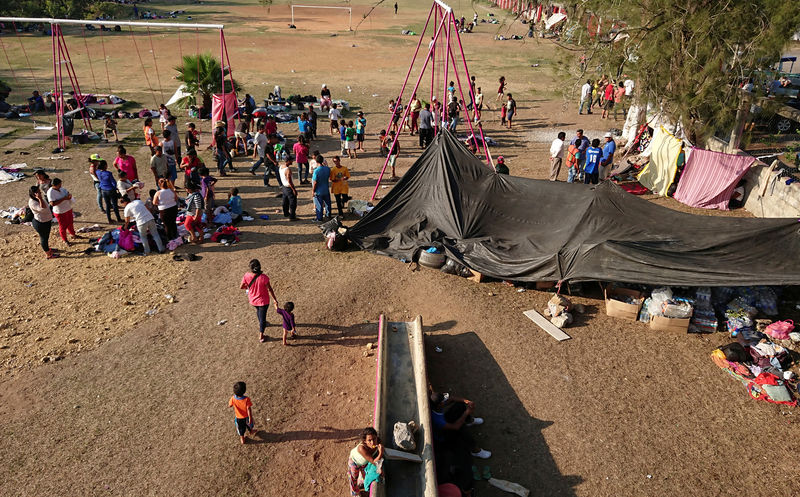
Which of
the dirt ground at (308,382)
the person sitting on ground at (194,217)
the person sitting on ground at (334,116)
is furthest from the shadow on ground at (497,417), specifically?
the person sitting on ground at (334,116)

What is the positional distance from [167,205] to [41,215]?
253cm

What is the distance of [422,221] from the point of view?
11.9 m

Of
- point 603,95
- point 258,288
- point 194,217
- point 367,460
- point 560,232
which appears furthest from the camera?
point 603,95

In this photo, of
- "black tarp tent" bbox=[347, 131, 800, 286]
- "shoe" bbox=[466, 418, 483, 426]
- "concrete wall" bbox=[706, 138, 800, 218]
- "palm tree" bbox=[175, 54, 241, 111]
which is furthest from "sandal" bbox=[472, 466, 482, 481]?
"palm tree" bbox=[175, 54, 241, 111]

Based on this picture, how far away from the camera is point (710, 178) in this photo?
555 inches

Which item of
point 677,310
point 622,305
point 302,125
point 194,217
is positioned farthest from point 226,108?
point 677,310

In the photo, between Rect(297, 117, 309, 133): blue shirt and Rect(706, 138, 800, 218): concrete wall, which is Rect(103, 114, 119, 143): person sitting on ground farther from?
Rect(706, 138, 800, 218): concrete wall

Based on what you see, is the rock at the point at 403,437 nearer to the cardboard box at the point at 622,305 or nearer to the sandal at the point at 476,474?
the sandal at the point at 476,474

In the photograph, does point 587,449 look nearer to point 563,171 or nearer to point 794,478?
point 794,478

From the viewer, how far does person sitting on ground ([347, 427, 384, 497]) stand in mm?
5762

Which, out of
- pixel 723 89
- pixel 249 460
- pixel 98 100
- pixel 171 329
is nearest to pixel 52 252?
pixel 171 329

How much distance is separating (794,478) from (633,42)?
467 inches

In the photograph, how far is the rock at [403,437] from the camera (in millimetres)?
6273

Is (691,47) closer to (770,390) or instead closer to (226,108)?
(770,390)
